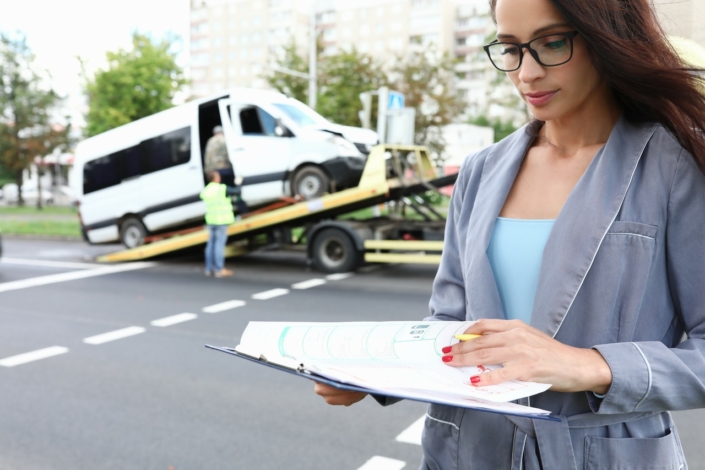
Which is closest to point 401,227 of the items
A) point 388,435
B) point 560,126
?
point 388,435

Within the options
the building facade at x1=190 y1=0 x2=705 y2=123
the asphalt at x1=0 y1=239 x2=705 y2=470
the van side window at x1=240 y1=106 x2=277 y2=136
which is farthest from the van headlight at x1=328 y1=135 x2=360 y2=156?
the building facade at x1=190 y1=0 x2=705 y2=123

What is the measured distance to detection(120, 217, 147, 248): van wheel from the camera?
1287cm

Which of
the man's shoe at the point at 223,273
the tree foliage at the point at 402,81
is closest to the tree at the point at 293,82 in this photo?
the tree foliage at the point at 402,81

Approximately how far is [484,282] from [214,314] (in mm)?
6752

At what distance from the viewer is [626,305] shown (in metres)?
1.19

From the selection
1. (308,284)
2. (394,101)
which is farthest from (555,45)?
(394,101)

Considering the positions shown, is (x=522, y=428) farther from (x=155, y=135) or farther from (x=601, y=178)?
(x=155, y=135)

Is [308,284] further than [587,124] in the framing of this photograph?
Yes

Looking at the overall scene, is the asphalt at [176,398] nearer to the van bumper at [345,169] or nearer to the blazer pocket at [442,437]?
the van bumper at [345,169]

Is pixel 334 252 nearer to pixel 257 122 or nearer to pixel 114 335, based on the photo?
pixel 257 122

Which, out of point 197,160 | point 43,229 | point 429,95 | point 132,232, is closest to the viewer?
point 197,160

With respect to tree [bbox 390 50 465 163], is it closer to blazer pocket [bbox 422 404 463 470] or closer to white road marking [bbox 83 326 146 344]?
white road marking [bbox 83 326 146 344]

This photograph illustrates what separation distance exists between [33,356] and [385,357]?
5613 mm

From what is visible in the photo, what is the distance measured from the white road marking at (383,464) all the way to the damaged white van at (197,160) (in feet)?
23.5
